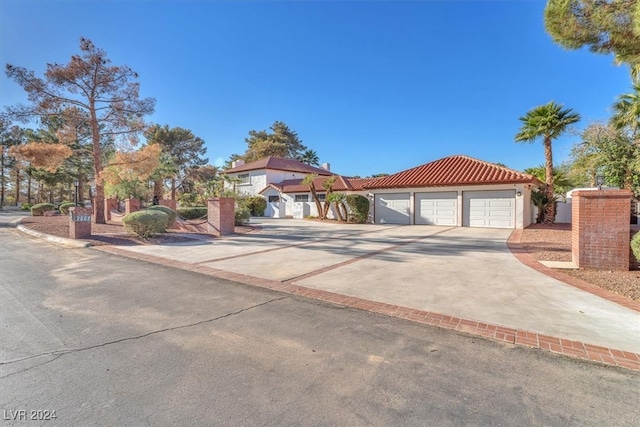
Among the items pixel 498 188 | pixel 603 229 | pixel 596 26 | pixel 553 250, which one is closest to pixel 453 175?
pixel 498 188

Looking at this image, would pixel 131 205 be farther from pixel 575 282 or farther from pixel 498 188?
pixel 498 188

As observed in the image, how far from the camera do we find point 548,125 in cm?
1680

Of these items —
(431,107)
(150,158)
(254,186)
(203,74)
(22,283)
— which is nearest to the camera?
(22,283)

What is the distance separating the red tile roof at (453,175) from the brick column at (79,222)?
1593cm

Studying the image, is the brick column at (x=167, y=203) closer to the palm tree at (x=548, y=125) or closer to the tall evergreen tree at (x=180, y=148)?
Result: the tall evergreen tree at (x=180, y=148)

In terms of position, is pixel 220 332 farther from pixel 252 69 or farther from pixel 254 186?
pixel 254 186

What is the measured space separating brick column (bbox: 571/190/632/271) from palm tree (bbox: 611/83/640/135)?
34.7 feet

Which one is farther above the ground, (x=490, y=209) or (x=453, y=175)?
(x=453, y=175)

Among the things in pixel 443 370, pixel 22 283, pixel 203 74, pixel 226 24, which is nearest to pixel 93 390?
pixel 443 370

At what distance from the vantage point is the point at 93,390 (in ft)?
8.13

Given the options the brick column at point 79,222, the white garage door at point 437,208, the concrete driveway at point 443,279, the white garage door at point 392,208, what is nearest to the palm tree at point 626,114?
the white garage door at point 437,208

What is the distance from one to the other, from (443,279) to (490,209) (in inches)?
530

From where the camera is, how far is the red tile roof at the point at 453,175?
53.8ft

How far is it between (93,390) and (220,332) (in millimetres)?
1332
